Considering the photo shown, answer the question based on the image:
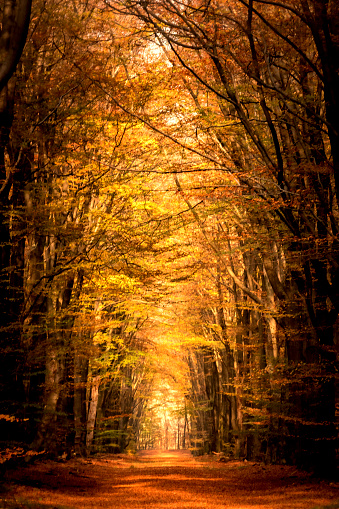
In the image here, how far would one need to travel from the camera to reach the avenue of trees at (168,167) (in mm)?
7379

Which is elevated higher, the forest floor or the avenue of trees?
the avenue of trees

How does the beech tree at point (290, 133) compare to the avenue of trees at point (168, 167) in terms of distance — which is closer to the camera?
the beech tree at point (290, 133)

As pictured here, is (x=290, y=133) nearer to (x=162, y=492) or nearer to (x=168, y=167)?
(x=168, y=167)

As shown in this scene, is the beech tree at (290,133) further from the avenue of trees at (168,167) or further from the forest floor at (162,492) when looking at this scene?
the forest floor at (162,492)

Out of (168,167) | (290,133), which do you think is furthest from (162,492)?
(168,167)

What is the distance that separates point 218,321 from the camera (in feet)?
67.4

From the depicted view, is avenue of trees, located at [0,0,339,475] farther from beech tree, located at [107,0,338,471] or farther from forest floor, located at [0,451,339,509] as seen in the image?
forest floor, located at [0,451,339,509]

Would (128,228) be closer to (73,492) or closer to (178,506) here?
(73,492)

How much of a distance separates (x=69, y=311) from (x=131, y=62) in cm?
754

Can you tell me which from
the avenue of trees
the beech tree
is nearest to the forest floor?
the avenue of trees

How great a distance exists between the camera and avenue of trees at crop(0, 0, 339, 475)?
738 centimetres

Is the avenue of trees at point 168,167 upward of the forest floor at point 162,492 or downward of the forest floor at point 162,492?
upward

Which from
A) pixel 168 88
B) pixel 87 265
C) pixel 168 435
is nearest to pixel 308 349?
pixel 87 265

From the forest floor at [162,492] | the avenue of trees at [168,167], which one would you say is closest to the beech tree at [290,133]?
the avenue of trees at [168,167]
